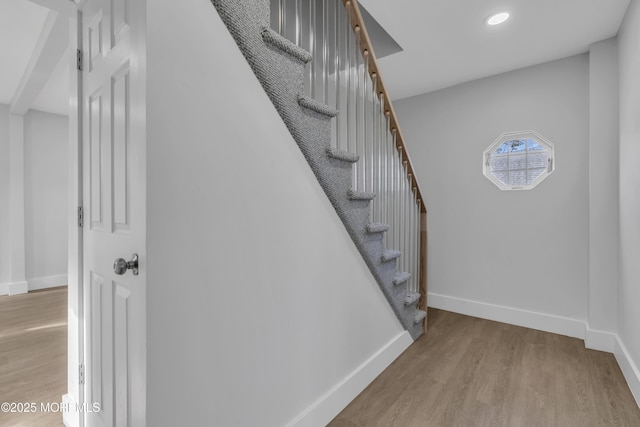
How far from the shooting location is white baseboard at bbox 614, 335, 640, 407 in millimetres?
1708

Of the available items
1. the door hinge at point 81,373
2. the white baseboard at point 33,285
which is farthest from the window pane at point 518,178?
the white baseboard at point 33,285

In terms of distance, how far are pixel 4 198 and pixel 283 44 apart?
4.52 meters

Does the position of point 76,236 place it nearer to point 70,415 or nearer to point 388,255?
point 70,415

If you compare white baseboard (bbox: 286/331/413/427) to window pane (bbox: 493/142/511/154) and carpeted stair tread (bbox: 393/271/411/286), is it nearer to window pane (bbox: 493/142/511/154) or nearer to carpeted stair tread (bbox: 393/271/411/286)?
carpeted stair tread (bbox: 393/271/411/286)

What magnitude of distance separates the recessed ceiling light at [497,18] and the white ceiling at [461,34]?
0.15 feet

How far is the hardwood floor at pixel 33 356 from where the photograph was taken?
5.20 feet

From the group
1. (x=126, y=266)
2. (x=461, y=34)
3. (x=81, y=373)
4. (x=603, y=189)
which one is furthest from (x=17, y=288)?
(x=603, y=189)

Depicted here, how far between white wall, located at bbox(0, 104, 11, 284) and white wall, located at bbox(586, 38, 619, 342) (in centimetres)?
618

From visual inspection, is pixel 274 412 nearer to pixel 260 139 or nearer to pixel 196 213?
pixel 196 213

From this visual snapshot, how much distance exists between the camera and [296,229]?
4.48 ft

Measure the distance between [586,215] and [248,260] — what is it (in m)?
2.91

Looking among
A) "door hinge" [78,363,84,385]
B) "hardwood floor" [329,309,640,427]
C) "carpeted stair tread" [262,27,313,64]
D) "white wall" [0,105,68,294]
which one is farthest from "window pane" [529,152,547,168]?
"white wall" [0,105,68,294]

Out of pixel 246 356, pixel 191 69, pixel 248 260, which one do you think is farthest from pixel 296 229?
pixel 191 69

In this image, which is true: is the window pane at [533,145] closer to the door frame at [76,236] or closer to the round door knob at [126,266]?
the round door knob at [126,266]
